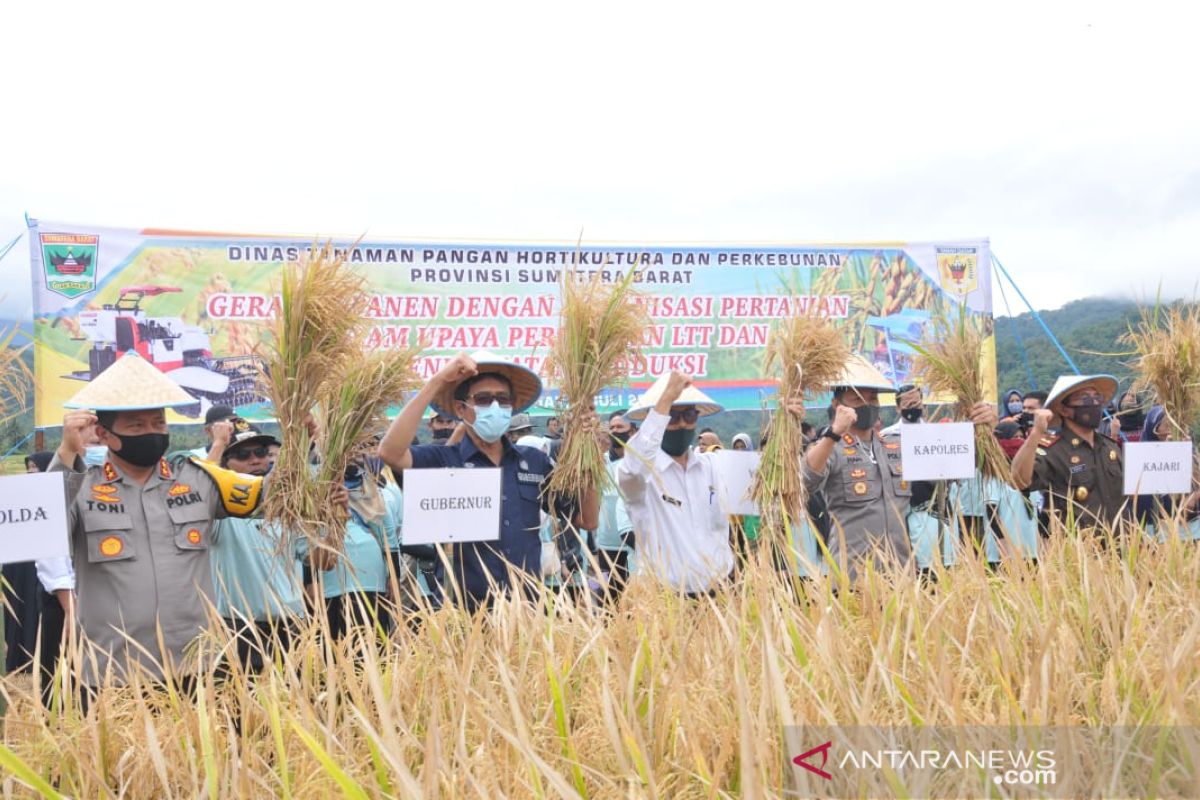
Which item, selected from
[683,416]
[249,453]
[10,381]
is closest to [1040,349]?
[683,416]

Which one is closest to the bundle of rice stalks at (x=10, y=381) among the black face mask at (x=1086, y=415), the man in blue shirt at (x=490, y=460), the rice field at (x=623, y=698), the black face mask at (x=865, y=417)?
the man in blue shirt at (x=490, y=460)

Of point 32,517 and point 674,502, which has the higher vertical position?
point 32,517

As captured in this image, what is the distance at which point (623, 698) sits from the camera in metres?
2.18

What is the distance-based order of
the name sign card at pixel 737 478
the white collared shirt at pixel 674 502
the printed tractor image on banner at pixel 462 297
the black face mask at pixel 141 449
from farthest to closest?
the printed tractor image on banner at pixel 462 297 → the name sign card at pixel 737 478 → the white collared shirt at pixel 674 502 → the black face mask at pixel 141 449

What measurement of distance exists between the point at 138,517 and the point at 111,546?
126 mm

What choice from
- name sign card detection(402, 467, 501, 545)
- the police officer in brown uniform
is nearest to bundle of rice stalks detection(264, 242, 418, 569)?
name sign card detection(402, 467, 501, 545)

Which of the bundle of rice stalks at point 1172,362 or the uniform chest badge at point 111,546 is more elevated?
the bundle of rice stalks at point 1172,362

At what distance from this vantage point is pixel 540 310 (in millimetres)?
8898

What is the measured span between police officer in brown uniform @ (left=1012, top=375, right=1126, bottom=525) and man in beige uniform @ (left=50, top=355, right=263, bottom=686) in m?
3.86

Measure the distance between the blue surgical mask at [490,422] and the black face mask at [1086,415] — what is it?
10.6 ft

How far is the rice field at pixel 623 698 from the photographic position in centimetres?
188
